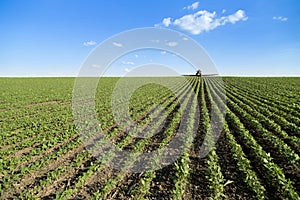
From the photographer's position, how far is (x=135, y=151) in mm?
8727

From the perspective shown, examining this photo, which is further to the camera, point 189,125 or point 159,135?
point 189,125

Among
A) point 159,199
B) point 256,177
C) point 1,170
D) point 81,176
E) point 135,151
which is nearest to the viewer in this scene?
point 159,199

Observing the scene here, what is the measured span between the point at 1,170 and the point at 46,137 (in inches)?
131

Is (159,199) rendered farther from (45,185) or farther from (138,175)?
(45,185)

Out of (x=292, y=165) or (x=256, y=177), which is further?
(x=292, y=165)

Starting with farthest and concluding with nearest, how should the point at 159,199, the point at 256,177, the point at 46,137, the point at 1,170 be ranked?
the point at 46,137, the point at 1,170, the point at 256,177, the point at 159,199

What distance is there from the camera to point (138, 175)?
274 inches

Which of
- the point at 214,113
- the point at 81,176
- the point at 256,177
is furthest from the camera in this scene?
the point at 214,113

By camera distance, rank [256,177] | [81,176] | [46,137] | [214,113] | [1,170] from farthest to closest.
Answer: [214,113]
[46,137]
[1,170]
[81,176]
[256,177]

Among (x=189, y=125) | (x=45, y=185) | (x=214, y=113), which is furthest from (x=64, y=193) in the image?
(x=214, y=113)

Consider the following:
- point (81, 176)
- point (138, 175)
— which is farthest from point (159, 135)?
point (81, 176)

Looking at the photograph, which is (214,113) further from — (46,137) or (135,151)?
(46,137)

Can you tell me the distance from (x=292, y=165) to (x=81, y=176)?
6.48 metres

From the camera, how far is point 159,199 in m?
5.71
